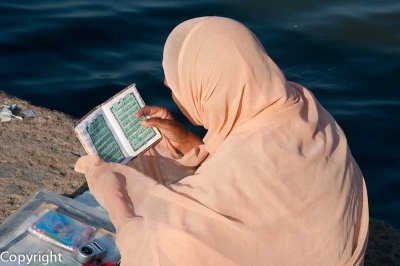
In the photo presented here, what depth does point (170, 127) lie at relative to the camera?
3.10 metres

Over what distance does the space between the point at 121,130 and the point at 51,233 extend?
1.65 feet

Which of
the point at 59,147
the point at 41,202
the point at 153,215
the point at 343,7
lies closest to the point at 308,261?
the point at 153,215

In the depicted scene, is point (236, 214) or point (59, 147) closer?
point (236, 214)

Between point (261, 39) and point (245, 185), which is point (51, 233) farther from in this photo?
point (261, 39)

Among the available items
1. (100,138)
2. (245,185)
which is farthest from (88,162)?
(245,185)

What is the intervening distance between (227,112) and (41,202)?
1118mm

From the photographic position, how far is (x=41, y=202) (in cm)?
339

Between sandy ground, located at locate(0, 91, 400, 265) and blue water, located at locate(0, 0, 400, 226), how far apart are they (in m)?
1.09

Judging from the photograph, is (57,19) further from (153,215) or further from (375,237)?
(153,215)

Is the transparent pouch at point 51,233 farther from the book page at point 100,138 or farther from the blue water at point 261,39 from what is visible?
the blue water at point 261,39

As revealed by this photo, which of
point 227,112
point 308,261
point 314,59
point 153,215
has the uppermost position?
point 227,112

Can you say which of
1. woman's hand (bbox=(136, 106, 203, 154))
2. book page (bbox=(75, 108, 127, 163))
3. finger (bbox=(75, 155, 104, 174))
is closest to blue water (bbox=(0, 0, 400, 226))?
woman's hand (bbox=(136, 106, 203, 154))

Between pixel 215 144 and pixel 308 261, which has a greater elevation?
pixel 215 144

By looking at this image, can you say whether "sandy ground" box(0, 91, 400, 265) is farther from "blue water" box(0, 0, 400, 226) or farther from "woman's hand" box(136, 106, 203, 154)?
"blue water" box(0, 0, 400, 226)
